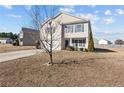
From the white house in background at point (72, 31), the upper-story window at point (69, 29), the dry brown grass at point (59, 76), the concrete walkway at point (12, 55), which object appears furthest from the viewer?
the upper-story window at point (69, 29)

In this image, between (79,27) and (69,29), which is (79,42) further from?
(69,29)

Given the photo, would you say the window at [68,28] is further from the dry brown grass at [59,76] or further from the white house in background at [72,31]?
the dry brown grass at [59,76]

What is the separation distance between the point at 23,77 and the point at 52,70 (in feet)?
6.31

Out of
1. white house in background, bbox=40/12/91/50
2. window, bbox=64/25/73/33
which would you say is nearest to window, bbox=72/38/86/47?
white house in background, bbox=40/12/91/50

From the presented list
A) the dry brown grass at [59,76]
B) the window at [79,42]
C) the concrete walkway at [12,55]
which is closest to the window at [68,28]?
the window at [79,42]

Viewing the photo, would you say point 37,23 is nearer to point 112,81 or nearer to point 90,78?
point 90,78

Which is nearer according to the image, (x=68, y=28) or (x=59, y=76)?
(x=59, y=76)

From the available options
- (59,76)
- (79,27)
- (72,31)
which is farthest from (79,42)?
(59,76)

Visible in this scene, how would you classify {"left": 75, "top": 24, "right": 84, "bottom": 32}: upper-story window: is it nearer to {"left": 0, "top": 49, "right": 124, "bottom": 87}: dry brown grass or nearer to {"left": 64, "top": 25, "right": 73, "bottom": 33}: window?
{"left": 64, "top": 25, "right": 73, "bottom": 33}: window
